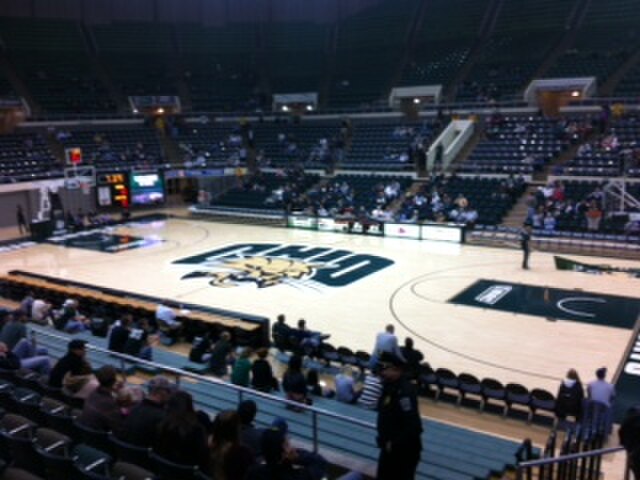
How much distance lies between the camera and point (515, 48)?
1619 inches

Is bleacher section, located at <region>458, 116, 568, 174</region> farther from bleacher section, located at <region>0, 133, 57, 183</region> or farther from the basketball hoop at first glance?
bleacher section, located at <region>0, 133, 57, 183</region>

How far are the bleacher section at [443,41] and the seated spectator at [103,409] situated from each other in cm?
3824

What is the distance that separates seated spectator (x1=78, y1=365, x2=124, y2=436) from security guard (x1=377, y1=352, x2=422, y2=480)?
8.37 feet

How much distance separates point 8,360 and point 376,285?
41.9 ft

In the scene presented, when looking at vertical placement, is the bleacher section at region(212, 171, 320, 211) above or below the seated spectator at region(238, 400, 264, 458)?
below

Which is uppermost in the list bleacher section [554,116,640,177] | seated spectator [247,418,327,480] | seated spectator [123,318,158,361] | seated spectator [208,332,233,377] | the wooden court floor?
bleacher section [554,116,640,177]

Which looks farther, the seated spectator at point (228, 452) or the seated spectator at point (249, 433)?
the seated spectator at point (249, 433)

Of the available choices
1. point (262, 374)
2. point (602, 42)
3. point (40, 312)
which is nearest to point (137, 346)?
point (262, 374)

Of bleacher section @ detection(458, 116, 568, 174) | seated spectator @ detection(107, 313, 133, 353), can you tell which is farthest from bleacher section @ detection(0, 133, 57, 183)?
seated spectator @ detection(107, 313, 133, 353)

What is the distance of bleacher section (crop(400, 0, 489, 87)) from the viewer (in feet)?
140

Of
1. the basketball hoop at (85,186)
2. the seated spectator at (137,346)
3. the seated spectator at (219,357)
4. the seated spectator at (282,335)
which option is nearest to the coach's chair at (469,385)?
the seated spectator at (282,335)

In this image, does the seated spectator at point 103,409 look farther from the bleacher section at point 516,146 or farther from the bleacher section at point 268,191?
the bleacher section at point 516,146

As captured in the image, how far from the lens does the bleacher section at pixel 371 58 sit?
146ft

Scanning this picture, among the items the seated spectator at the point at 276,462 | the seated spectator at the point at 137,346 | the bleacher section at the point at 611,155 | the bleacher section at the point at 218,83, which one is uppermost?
the bleacher section at the point at 218,83
